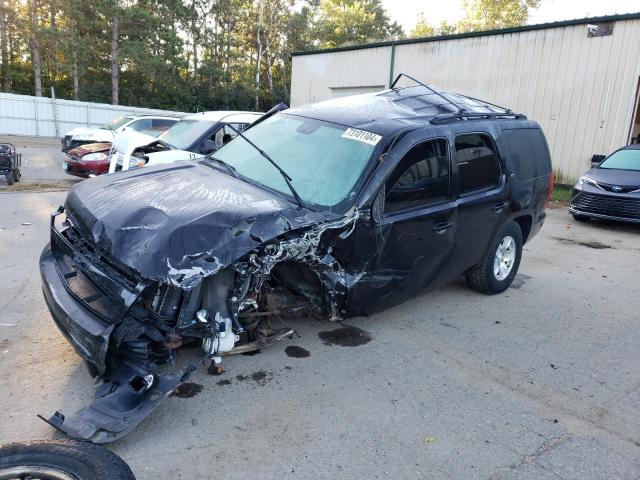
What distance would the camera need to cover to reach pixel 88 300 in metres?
3.13

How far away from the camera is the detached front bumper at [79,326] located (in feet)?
9.37

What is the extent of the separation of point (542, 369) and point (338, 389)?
1.71 m

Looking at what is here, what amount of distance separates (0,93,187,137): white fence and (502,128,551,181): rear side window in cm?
2098

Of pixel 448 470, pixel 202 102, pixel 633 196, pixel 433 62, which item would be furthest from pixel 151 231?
pixel 202 102

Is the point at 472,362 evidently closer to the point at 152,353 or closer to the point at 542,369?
the point at 542,369

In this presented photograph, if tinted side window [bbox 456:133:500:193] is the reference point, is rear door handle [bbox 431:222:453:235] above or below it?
below

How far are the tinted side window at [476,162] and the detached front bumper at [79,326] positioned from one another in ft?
10.6

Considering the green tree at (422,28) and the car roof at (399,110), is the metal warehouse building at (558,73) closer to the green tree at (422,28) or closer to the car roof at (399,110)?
the car roof at (399,110)

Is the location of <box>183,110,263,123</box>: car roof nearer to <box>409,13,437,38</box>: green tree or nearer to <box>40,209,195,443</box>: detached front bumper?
<box>40,209,195,443</box>: detached front bumper

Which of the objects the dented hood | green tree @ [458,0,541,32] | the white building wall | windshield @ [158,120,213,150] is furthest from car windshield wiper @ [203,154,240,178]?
green tree @ [458,0,541,32]

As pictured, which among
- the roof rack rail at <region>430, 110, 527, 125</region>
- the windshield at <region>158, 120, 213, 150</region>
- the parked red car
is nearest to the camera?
the roof rack rail at <region>430, 110, 527, 125</region>

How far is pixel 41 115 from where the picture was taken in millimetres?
25359

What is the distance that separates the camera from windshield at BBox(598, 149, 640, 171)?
10346mm

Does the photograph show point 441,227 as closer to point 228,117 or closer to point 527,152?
point 527,152
